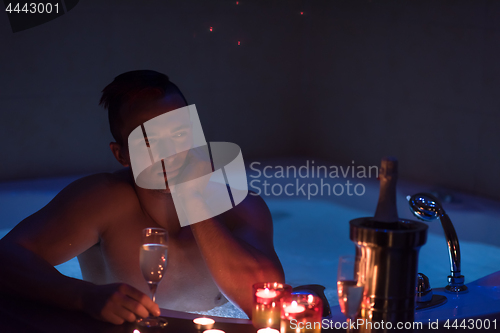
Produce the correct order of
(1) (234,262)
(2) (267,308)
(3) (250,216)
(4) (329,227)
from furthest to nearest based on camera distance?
(4) (329,227)
(3) (250,216)
(1) (234,262)
(2) (267,308)

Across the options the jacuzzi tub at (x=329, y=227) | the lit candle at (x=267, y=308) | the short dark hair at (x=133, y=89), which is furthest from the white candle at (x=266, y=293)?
the jacuzzi tub at (x=329, y=227)

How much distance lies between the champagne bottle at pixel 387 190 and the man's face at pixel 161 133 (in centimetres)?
57

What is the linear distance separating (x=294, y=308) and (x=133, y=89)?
63 cm

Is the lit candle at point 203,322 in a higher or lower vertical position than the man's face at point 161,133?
lower

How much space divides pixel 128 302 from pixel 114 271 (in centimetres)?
46

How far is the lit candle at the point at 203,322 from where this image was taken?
0.72m

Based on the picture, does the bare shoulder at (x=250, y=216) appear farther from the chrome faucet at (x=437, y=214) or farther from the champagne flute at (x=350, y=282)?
the champagne flute at (x=350, y=282)

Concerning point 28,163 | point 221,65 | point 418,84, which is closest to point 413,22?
point 418,84

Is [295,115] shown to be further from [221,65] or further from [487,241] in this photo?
[487,241]

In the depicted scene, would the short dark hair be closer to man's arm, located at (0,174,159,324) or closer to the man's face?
the man's face

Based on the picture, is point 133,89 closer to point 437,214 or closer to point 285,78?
point 437,214

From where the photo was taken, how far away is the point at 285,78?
3.38 m

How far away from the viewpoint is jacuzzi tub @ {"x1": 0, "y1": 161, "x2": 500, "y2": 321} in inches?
83.1

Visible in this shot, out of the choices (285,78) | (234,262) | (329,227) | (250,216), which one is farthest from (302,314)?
(285,78)
